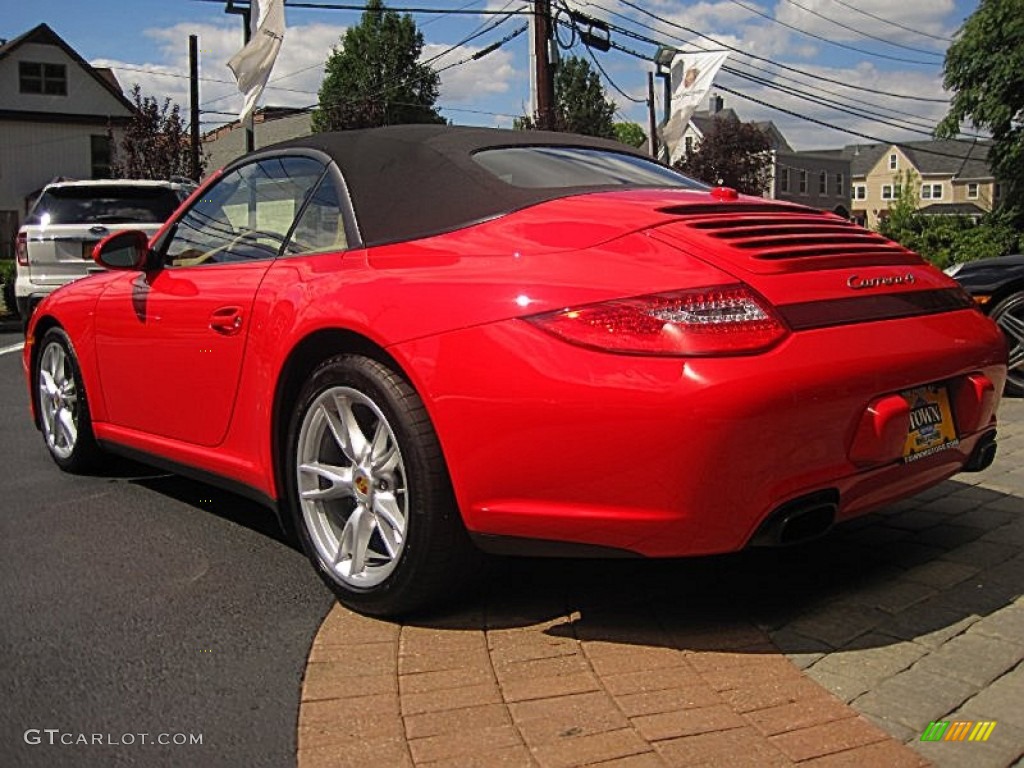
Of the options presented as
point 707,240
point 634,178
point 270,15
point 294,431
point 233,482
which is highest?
point 270,15

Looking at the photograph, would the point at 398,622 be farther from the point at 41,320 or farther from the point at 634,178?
the point at 41,320

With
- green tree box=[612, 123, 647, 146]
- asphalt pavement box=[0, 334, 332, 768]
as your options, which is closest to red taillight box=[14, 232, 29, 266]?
asphalt pavement box=[0, 334, 332, 768]

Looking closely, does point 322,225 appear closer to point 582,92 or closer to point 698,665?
point 698,665

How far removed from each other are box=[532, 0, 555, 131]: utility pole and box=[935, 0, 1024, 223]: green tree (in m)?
16.0

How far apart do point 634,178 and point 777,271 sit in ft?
3.30

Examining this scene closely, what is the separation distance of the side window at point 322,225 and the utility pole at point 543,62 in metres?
15.3

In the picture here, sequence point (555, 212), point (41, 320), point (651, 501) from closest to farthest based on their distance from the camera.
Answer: point (651, 501), point (555, 212), point (41, 320)

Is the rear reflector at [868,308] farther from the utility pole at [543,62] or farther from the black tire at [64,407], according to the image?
the utility pole at [543,62]

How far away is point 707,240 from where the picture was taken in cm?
262

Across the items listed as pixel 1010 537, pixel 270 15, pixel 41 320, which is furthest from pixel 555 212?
pixel 270 15

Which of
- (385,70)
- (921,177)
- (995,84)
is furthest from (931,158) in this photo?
(995,84)

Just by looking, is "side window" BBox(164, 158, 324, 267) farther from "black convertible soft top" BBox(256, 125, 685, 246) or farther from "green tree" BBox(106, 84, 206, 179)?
"green tree" BBox(106, 84, 206, 179)

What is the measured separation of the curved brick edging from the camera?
2.17 metres

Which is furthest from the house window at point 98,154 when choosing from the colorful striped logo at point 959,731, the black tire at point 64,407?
the colorful striped logo at point 959,731
